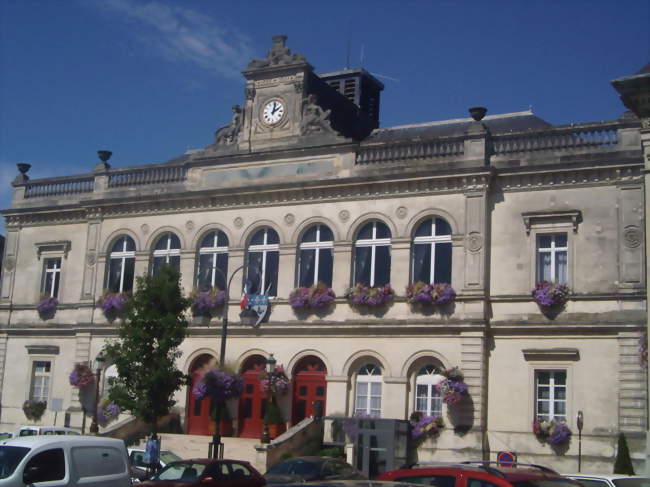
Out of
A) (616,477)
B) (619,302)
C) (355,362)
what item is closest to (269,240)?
(355,362)

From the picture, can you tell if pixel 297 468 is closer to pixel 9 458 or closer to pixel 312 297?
pixel 9 458

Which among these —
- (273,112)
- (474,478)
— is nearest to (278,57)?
(273,112)

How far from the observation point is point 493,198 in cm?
3120

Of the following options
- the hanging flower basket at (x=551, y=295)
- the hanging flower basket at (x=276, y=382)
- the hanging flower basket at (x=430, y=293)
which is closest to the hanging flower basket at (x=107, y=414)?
the hanging flower basket at (x=276, y=382)

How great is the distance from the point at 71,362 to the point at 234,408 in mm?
7652

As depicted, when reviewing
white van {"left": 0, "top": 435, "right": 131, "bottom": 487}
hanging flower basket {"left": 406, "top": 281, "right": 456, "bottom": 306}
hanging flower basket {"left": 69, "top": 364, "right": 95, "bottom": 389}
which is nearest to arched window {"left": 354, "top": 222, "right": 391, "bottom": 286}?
→ hanging flower basket {"left": 406, "top": 281, "right": 456, "bottom": 306}

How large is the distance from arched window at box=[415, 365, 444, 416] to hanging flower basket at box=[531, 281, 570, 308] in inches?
158

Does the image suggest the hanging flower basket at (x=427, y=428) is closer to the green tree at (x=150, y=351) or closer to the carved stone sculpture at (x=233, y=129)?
the green tree at (x=150, y=351)

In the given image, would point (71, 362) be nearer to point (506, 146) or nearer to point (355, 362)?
point (355, 362)

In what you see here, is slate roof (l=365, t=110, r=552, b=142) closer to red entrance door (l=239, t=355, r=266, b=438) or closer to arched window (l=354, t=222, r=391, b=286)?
arched window (l=354, t=222, r=391, b=286)

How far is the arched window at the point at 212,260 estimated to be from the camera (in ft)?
115

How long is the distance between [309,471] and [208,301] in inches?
521

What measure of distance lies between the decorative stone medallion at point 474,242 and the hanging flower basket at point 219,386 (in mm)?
8878

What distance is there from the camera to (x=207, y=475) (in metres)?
19.6
